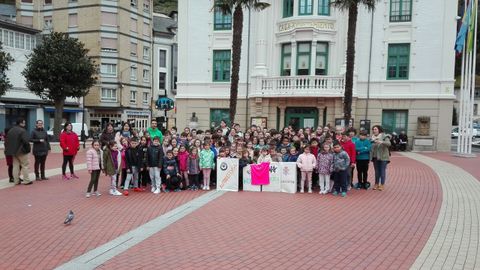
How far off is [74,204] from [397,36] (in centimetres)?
2273

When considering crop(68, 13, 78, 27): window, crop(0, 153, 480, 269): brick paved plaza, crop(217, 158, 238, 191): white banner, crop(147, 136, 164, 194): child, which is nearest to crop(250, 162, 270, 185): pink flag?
crop(217, 158, 238, 191): white banner

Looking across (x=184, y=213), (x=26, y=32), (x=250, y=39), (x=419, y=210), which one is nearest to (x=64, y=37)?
(x=250, y=39)

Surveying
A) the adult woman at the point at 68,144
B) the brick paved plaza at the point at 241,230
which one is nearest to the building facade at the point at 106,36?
the adult woman at the point at 68,144

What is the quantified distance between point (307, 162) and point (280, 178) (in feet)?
2.82

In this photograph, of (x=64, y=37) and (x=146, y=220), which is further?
(x=64, y=37)

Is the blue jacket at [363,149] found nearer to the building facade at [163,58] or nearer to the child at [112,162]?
the child at [112,162]

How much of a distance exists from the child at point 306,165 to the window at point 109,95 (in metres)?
40.9

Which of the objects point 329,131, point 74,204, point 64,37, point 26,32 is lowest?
point 74,204

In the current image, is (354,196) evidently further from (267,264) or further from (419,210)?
(267,264)

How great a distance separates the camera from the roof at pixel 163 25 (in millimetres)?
56544

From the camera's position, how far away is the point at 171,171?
37.0ft

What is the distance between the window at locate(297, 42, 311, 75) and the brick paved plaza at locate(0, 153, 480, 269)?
16292 mm

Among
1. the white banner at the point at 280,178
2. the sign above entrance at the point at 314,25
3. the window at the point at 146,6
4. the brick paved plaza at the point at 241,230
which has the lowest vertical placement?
the brick paved plaza at the point at 241,230

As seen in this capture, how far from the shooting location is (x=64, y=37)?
2667 cm
